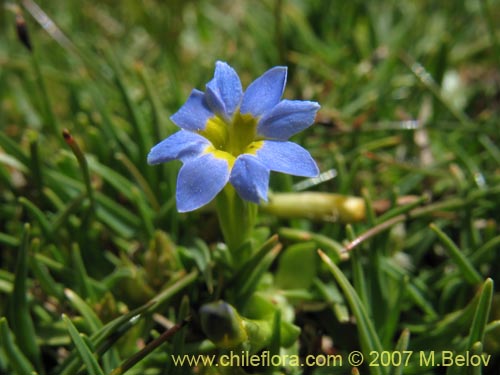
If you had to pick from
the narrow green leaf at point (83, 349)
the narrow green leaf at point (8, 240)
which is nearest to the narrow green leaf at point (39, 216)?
the narrow green leaf at point (8, 240)

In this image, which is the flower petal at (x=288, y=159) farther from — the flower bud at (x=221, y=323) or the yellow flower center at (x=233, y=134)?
the flower bud at (x=221, y=323)

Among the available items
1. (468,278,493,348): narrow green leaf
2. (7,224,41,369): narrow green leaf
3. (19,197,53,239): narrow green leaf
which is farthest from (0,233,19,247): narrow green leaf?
(468,278,493,348): narrow green leaf

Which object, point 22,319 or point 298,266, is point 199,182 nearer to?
point 298,266

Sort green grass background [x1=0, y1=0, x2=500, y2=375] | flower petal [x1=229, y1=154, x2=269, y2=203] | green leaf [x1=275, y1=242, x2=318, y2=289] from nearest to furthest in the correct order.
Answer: flower petal [x1=229, y1=154, x2=269, y2=203], green grass background [x1=0, y1=0, x2=500, y2=375], green leaf [x1=275, y1=242, x2=318, y2=289]

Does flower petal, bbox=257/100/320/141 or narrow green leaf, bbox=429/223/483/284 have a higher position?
flower petal, bbox=257/100/320/141

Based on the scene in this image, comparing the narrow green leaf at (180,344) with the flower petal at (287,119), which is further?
the narrow green leaf at (180,344)

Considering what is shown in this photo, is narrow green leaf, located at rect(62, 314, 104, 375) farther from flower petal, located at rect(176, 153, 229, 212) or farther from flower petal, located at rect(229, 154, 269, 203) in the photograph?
flower petal, located at rect(229, 154, 269, 203)
